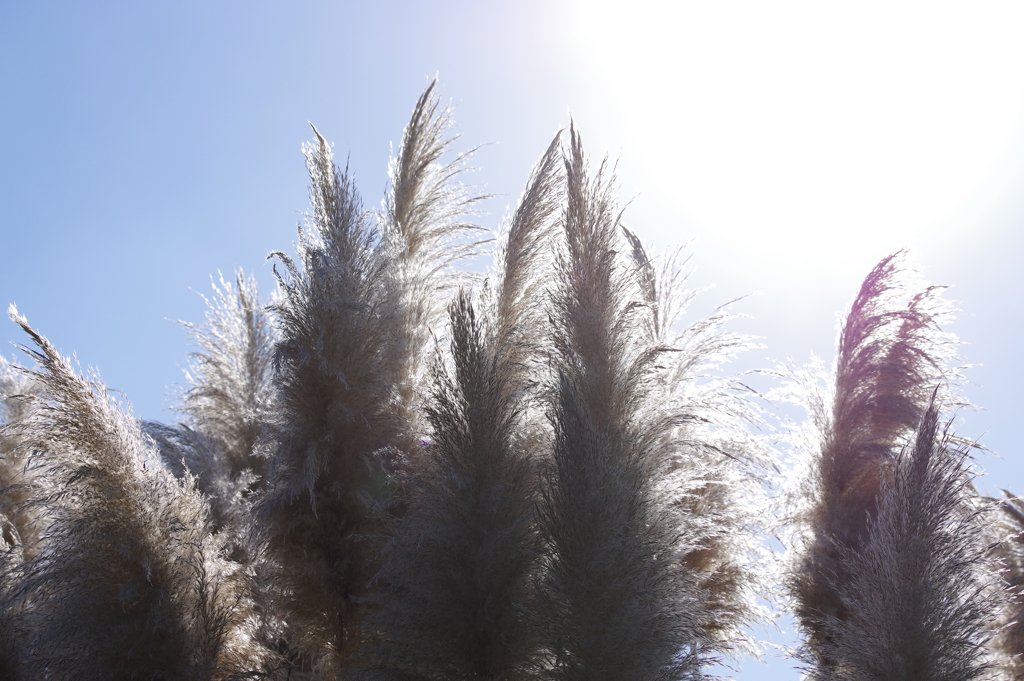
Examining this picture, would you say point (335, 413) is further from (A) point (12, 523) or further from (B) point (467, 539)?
(A) point (12, 523)

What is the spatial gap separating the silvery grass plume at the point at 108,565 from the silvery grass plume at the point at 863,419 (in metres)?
2.70

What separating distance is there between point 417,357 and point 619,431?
133 centimetres

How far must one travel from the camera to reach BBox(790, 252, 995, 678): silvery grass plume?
368cm

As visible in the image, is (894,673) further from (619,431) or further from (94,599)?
(94,599)

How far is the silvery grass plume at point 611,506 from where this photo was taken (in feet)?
8.22

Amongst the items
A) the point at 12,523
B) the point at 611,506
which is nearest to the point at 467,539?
the point at 611,506

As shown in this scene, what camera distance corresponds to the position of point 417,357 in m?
3.82

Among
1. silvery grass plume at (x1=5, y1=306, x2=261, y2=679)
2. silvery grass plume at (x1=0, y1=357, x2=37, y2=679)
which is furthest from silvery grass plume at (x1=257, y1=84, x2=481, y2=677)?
silvery grass plume at (x1=0, y1=357, x2=37, y2=679)

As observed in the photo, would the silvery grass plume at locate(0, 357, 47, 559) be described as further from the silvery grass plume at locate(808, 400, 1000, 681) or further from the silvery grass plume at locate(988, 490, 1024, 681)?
the silvery grass plume at locate(988, 490, 1024, 681)

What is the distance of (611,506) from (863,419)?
6.62 feet

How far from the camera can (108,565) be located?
2.99 metres

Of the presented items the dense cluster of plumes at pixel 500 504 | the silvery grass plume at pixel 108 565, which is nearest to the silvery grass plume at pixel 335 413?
the dense cluster of plumes at pixel 500 504

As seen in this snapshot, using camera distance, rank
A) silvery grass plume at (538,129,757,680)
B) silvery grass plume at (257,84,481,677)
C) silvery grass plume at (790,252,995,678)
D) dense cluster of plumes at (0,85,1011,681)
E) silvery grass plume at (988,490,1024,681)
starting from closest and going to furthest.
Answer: silvery grass plume at (538,129,757,680) → dense cluster of plumes at (0,85,1011,681) → silvery grass plume at (257,84,481,677) → silvery grass plume at (790,252,995,678) → silvery grass plume at (988,490,1024,681)

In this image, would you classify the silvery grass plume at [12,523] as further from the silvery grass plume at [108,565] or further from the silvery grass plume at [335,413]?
the silvery grass plume at [335,413]
